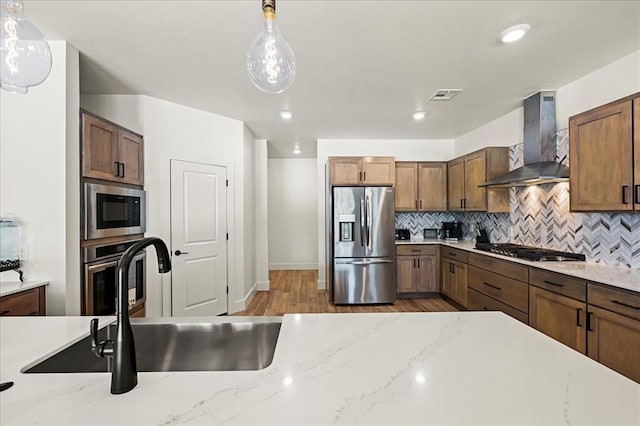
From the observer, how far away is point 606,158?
2148mm

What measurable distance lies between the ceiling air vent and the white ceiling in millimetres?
89

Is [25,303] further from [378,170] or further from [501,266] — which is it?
[378,170]

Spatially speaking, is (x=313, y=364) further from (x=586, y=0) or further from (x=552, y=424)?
(x=586, y=0)

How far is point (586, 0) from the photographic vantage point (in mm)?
1734

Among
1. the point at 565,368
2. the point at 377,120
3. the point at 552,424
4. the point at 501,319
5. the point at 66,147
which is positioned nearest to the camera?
the point at 552,424

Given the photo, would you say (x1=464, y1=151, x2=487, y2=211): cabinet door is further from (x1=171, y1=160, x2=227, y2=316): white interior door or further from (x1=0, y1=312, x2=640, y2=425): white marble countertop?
(x1=171, y1=160, x2=227, y2=316): white interior door

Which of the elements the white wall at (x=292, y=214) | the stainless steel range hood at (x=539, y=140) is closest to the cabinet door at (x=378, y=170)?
the stainless steel range hood at (x=539, y=140)

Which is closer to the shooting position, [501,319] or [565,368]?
[565,368]

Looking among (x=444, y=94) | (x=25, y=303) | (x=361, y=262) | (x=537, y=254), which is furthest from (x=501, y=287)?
(x=25, y=303)

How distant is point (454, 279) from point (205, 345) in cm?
359

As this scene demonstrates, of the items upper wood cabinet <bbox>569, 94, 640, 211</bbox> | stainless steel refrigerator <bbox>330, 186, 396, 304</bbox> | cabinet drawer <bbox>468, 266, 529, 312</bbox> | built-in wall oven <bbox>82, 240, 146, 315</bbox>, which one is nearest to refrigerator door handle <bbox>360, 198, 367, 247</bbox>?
stainless steel refrigerator <bbox>330, 186, 396, 304</bbox>

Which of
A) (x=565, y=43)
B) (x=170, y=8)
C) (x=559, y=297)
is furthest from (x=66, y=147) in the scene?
(x=559, y=297)

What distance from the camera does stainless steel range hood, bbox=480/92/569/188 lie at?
2.89 meters

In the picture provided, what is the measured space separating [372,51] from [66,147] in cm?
236
